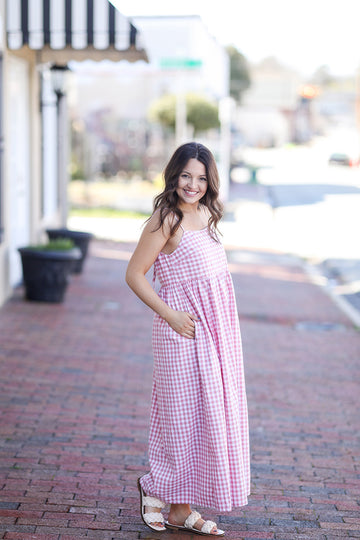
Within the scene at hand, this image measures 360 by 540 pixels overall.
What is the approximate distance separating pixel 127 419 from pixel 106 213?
15.1m

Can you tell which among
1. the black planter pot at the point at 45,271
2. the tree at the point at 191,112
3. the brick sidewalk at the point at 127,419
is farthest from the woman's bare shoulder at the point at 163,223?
the tree at the point at 191,112

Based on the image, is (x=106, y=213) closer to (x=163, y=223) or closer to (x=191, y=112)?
(x=191, y=112)

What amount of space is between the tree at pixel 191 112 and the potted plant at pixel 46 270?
19.5 m

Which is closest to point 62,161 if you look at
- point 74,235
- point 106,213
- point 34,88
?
point 74,235

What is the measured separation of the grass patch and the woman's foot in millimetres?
15940

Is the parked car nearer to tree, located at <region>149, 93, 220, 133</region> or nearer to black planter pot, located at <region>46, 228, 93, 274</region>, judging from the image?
tree, located at <region>149, 93, 220, 133</region>

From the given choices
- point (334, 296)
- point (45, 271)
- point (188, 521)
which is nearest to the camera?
point (188, 521)

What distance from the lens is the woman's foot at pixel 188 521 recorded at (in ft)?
12.5

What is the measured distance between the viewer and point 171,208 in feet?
11.8

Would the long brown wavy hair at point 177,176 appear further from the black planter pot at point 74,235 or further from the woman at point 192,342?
the black planter pot at point 74,235

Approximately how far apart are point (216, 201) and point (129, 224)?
14918 mm

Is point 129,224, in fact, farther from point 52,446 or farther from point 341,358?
point 52,446

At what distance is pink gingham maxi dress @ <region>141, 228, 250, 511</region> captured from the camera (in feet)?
11.7

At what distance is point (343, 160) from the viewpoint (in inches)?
2108
